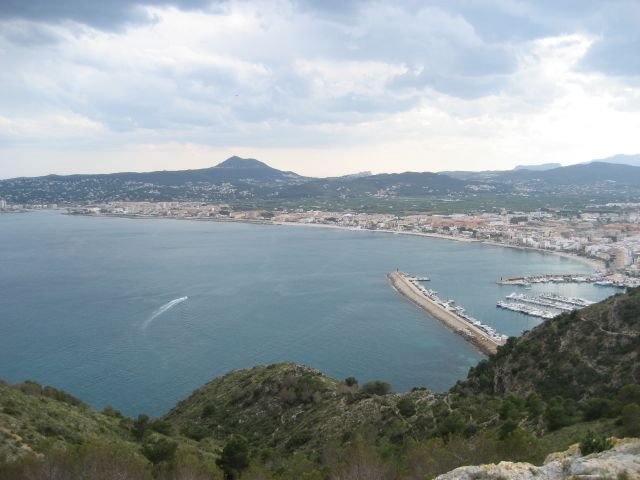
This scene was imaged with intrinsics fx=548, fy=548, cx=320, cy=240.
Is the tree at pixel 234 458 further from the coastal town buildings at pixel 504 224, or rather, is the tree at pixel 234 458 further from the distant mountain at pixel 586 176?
the distant mountain at pixel 586 176

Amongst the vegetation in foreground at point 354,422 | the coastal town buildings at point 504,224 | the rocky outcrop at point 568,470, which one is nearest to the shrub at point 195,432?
the vegetation in foreground at point 354,422

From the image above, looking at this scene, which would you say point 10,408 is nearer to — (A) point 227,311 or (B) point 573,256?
→ (A) point 227,311

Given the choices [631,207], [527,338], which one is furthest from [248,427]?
[631,207]

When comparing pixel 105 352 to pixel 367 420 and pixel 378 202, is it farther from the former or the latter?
pixel 378 202

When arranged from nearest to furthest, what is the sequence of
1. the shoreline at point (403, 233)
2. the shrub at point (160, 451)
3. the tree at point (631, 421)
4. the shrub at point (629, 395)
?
the tree at point (631, 421) → the shrub at point (160, 451) → the shrub at point (629, 395) → the shoreline at point (403, 233)

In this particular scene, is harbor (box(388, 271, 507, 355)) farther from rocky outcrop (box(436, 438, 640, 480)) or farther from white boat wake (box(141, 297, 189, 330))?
rocky outcrop (box(436, 438, 640, 480))

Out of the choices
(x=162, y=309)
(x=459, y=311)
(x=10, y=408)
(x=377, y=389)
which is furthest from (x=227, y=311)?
(x=10, y=408)
